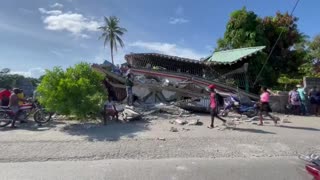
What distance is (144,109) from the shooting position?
1559cm

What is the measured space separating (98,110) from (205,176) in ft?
22.7

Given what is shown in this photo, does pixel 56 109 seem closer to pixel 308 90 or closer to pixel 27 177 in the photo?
pixel 27 177

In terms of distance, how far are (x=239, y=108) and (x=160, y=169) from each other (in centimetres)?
901

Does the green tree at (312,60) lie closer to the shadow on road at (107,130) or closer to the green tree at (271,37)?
the green tree at (271,37)

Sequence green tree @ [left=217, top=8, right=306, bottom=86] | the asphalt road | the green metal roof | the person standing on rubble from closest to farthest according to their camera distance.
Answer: the asphalt road
the person standing on rubble
the green metal roof
green tree @ [left=217, top=8, right=306, bottom=86]

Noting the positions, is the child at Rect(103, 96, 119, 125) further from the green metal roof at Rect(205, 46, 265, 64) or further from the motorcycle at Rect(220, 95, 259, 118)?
the green metal roof at Rect(205, 46, 265, 64)

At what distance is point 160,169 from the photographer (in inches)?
286

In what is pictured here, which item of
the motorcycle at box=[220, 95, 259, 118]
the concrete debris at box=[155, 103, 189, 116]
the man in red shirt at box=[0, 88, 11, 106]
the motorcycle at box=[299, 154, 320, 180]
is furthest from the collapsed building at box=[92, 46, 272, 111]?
the motorcycle at box=[299, 154, 320, 180]

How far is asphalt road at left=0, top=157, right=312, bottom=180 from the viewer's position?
6.77m

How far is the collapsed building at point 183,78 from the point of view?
18.1m

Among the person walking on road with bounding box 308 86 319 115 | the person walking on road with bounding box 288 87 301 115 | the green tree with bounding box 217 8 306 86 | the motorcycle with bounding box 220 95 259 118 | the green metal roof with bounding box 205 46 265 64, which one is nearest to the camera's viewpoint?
the motorcycle with bounding box 220 95 259 118

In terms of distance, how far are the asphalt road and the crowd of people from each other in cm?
999

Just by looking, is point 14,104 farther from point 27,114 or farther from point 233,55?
point 233,55

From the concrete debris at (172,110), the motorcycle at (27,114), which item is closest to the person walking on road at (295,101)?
the concrete debris at (172,110)
